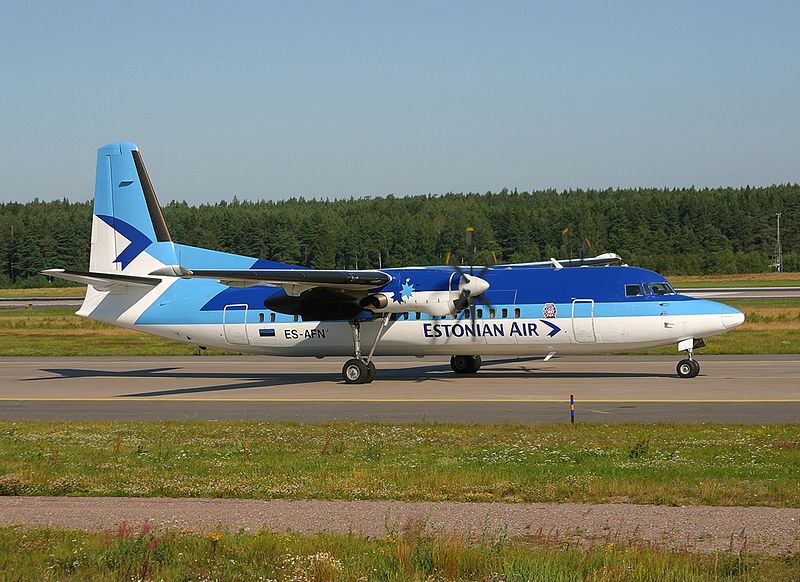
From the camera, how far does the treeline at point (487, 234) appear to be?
125m

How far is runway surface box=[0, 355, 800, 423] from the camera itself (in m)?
24.1

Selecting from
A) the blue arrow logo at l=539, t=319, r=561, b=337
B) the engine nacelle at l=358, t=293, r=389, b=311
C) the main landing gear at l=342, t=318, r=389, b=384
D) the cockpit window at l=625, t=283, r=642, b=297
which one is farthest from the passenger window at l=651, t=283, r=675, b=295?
the main landing gear at l=342, t=318, r=389, b=384

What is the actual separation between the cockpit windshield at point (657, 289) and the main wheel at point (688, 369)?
2245 millimetres

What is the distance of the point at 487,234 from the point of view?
12769cm

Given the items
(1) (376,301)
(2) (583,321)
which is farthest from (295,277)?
(2) (583,321)

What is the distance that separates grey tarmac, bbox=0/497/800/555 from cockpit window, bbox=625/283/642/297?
18.2 meters

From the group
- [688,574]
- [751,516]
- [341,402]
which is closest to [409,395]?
[341,402]

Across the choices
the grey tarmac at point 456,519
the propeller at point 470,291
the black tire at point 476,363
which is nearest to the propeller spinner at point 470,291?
the propeller at point 470,291

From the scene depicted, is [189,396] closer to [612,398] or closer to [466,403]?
[466,403]

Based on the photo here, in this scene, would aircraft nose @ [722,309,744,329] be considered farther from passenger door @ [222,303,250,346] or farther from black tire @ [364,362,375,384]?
passenger door @ [222,303,250,346]

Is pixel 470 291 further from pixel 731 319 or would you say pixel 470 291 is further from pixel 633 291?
pixel 731 319

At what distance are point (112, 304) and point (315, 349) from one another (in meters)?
7.50

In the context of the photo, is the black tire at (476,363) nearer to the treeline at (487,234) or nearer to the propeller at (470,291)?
the propeller at (470,291)

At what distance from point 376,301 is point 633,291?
26.6 ft
